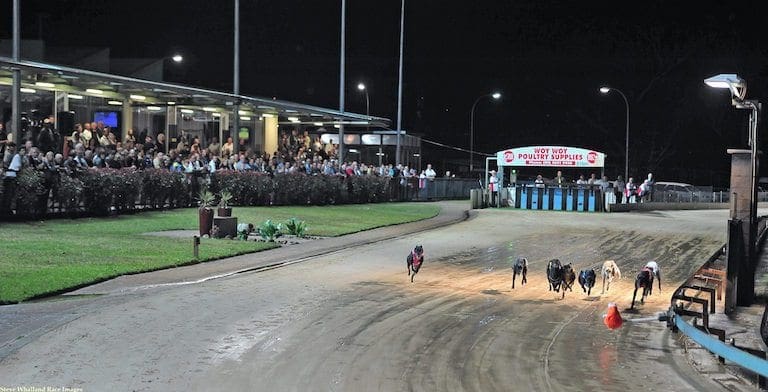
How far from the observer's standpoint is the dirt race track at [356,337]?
7617 millimetres

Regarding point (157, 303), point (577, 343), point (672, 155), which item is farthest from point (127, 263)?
point (672, 155)

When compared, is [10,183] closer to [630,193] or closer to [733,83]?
[733,83]

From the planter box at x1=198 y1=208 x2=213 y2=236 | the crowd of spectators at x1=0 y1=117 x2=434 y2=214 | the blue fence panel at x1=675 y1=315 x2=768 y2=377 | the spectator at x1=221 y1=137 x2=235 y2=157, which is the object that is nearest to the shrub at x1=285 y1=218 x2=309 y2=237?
the planter box at x1=198 y1=208 x2=213 y2=236

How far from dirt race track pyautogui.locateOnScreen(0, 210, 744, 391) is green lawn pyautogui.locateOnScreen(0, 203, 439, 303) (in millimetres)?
1549

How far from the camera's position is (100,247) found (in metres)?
17.0

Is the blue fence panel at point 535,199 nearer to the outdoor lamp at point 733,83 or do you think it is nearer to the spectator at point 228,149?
the spectator at point 228,149

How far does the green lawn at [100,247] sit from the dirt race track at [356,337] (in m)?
1.55

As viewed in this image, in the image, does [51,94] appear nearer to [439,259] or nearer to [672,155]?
[439,259]

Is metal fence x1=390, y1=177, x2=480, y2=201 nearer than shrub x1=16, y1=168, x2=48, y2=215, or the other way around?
shrub x1=16, y1=168, x2=48, y2=215

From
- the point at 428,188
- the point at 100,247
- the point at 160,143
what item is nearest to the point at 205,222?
the point at 100,247

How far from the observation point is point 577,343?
31.6 feet

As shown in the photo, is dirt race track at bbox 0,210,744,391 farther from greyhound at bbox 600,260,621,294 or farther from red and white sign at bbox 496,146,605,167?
red and white sign at bbox 496,146,605,167

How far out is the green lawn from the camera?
12.9 meters

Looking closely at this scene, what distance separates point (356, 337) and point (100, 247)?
929 centimetres
